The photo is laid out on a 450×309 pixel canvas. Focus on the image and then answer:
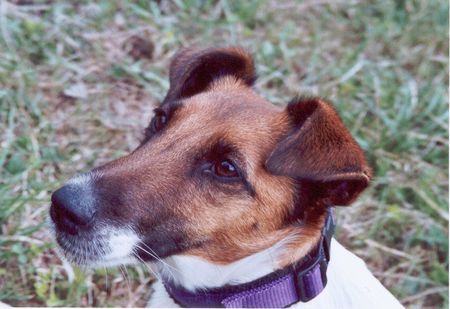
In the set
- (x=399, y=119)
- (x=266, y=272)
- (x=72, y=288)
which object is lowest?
(x=72, y=288)

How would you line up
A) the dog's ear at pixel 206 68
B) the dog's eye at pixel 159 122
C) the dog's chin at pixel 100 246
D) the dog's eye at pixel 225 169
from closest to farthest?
the dog's chin at pixel 100 246 → the dog's eye at pixel 225 169 → the dog's eye at pixel 159 122 → the dog's ear at pixel 206 68

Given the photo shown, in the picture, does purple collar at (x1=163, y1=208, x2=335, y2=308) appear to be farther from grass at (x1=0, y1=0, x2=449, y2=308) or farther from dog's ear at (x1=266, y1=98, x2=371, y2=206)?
grass at (x1=0, y1=0, x2=449, y2=308)

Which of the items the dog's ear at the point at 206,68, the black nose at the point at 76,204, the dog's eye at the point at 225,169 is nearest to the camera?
the black nose at the point at 76,204

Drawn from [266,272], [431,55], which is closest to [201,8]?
[431,55]

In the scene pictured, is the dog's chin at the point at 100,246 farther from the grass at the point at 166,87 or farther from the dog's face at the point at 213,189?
the grass at the point at 166,87

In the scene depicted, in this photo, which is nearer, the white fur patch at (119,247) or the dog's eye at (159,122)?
the white fur patch at (119,247)

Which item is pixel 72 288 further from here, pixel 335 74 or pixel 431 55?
pixel 431 55

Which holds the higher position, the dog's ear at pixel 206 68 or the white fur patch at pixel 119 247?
the dog's ear at pixel 206 68

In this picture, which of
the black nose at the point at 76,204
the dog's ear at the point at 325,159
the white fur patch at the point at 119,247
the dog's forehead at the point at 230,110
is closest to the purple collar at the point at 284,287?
the dog's ear at the point at 325,159
